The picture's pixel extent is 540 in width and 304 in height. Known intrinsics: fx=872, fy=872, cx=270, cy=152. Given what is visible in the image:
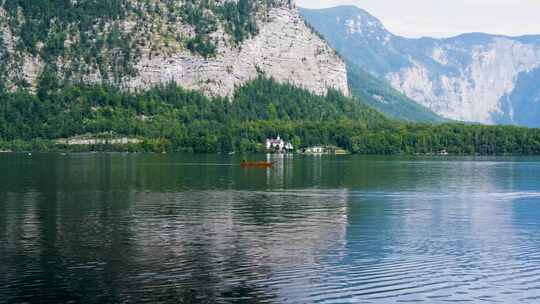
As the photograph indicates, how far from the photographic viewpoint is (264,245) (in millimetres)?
62469

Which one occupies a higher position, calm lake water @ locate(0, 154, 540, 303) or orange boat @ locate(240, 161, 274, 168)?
orange boat @ locate(240, 161, 274, 168)

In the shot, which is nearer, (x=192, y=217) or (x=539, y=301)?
(x=539, y=301)

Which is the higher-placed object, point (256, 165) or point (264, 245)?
point (256, 165)

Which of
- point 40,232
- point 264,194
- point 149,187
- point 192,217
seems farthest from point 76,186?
point 40,232

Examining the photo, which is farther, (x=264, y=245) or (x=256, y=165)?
(x=256, y=165)

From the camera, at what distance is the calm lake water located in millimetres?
47750

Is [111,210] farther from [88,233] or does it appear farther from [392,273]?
[392,273]

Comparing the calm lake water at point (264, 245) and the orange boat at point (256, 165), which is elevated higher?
the orange boat at point (256, 165)

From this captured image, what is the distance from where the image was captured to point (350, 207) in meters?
91.8

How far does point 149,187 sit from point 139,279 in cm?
6663

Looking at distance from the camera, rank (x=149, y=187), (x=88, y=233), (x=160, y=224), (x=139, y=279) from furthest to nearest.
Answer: (x=149, y=187) < (x=160, y=224) < (x=88, y=233) < (x=139, y=279)

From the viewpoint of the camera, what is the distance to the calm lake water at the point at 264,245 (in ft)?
157

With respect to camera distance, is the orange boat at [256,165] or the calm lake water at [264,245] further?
the orange boat at [256,165]

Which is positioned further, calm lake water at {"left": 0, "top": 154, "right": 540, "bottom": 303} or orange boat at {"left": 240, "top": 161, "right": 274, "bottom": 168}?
orange boat at {"left": 240, "top": 161, "right": 274, "bottom": 168}
